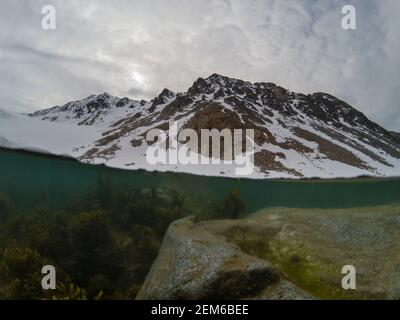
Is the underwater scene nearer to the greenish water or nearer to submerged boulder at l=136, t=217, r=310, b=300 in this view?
submerged boulder at l=136, t=217, r=310, b=300

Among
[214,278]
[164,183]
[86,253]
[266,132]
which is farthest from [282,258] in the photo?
[266,132]

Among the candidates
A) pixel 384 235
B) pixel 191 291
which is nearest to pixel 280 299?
pixel 191 291

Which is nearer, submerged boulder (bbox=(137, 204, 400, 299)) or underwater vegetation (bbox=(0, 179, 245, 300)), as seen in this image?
submerged boulder (bbox=(137, 204, 400, 299))

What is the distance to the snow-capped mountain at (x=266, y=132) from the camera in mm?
41688

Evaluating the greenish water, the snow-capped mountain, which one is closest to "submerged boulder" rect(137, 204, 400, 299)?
the greenish water

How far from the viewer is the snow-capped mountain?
137 feet

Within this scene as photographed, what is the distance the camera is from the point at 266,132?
61.7 meters

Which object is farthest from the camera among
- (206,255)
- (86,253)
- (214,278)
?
(86,253)

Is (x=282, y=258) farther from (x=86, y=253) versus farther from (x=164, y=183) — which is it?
(x=164, y=183)

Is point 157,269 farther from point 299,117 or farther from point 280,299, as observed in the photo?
point 299,117

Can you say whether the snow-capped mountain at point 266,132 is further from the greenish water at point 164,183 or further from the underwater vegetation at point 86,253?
the underwater vegetation at point 86,253

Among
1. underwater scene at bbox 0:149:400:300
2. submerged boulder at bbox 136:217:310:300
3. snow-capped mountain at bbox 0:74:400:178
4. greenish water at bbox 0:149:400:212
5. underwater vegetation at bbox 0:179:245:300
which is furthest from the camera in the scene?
snow-capped mountain at bbox 0:74:400:178

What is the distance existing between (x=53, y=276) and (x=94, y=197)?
500 inches
